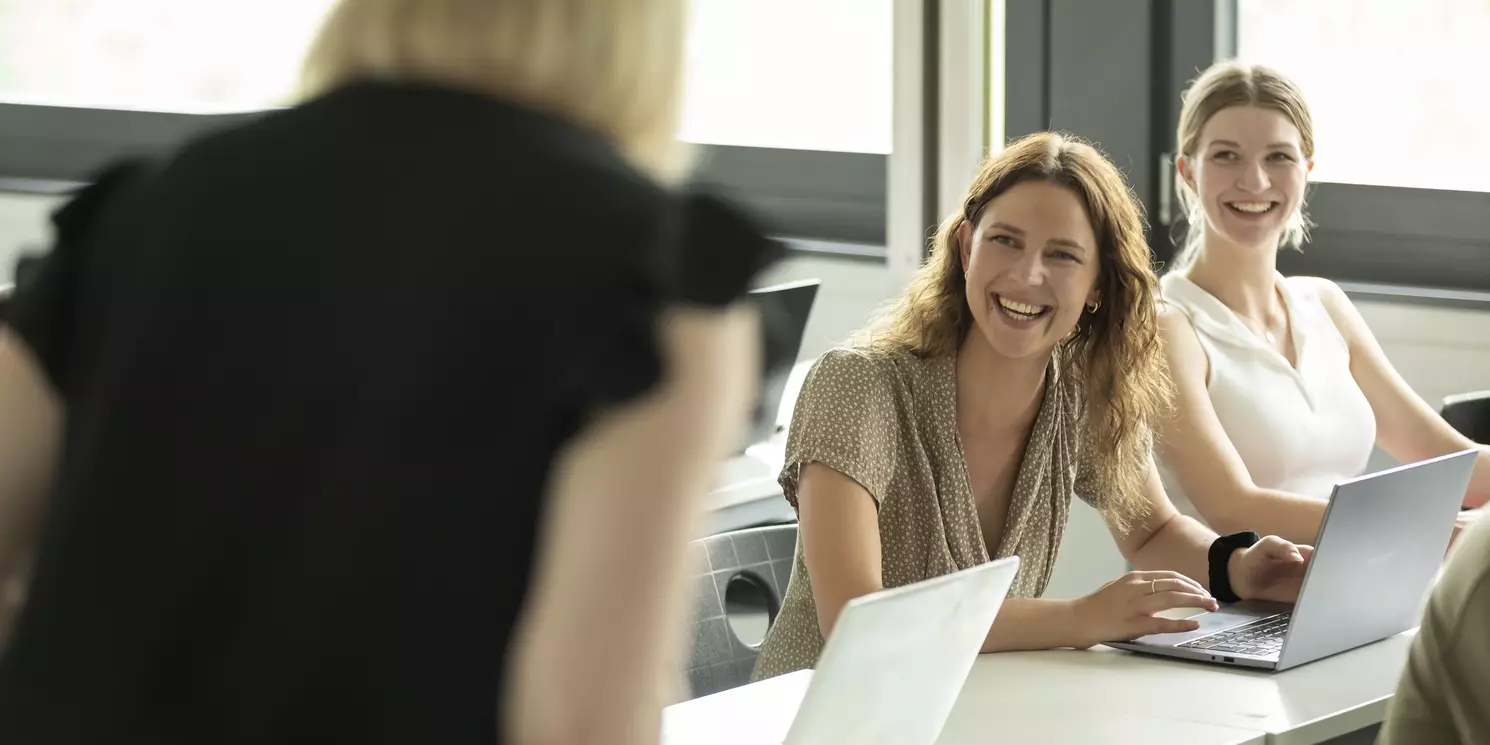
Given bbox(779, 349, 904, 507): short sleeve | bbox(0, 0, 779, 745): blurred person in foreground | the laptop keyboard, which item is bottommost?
the laptop keyboard

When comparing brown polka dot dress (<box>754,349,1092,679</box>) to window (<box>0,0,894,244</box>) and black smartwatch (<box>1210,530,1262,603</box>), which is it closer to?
black smartwatch (<box>1210,530,1262,603</box>)

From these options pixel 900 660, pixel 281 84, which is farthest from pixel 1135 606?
pixel 281 84

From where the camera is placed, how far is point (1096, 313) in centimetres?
241

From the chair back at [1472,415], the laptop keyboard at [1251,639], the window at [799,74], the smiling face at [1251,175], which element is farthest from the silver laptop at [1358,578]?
the window at [799,74]

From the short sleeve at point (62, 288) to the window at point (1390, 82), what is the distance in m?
2.85

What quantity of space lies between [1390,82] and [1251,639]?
186 cm

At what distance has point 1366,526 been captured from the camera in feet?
6.32

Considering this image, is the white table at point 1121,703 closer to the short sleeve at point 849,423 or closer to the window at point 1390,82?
the short sleeve at point 849,423

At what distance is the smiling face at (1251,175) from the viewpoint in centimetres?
296

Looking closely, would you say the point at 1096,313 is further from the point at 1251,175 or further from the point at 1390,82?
the point at 1390,82

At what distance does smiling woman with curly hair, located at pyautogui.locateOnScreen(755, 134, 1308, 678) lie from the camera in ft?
7.17

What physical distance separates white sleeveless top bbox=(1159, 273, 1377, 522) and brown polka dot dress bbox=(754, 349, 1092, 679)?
0.57 meters

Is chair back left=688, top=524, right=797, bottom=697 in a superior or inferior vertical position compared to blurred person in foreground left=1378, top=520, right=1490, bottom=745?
inferior

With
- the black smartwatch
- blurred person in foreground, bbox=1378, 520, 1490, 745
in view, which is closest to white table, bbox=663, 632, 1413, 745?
the black smartwatch
